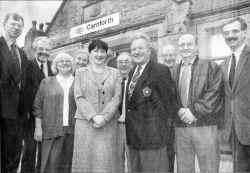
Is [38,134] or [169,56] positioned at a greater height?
[169,56]

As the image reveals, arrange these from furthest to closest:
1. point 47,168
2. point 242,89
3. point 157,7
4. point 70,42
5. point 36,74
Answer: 1. point 157,7
2. point 70,42
3. point 36,74
4. point 47,168
5. point 242,89

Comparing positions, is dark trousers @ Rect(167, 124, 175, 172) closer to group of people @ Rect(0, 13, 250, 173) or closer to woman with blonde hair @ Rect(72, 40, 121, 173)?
group of people @ Rect(0, 13, 250, 173)

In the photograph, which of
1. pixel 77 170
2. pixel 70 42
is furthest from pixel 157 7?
pixel 77 170

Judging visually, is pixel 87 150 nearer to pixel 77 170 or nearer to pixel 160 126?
pixel 77 170

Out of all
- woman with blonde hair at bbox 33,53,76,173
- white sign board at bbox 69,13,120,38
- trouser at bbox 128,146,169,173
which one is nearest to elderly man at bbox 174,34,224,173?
trouser at bbox 128,146,169,173

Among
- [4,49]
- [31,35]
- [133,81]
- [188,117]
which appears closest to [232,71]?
[188,117]

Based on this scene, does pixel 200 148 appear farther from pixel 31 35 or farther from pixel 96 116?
pixel 31 35

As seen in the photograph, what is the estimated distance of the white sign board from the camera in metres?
2.75

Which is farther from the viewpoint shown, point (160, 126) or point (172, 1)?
point (172, 1)

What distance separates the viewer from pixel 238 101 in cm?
181

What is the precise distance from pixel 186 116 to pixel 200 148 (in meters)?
0.25

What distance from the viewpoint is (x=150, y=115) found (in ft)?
5.96

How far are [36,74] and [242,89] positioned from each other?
1.69 m

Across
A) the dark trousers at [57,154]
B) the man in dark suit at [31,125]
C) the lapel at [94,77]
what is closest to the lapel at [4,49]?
the man in dark suit at [31,125]
